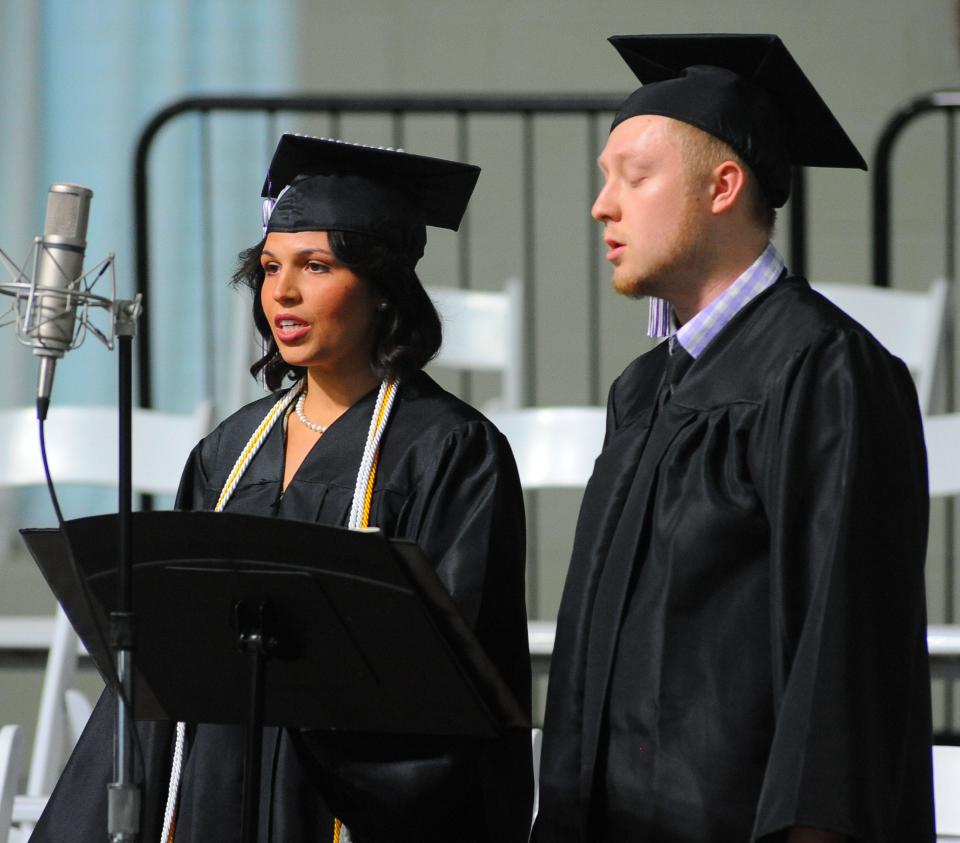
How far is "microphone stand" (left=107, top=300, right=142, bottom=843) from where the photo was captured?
177 cm

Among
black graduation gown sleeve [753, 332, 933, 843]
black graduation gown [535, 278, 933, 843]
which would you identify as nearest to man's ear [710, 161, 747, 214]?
black graduation gown [535, 278, 933, 843]

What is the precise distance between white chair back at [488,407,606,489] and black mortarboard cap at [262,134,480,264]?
118 cm

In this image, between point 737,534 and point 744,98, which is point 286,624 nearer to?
point 737,534

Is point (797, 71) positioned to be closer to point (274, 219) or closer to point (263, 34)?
point (274, 219)

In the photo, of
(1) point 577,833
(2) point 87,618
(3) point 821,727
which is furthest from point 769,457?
(2) point 87,618

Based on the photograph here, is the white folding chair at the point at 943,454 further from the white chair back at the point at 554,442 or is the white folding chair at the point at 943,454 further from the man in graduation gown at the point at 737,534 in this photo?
the man in graduation gown at the point at 737,534

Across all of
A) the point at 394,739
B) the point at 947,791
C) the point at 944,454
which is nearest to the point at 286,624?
the point at 394,739

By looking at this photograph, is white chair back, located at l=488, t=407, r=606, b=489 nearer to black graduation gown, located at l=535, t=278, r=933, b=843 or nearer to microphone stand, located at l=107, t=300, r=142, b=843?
black graduation gown, located at l=535, t=278, r=933, b=843

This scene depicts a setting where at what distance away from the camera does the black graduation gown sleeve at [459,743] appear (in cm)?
225

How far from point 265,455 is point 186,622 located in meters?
0.53

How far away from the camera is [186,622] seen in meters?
2.01

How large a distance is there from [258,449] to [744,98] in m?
0.88

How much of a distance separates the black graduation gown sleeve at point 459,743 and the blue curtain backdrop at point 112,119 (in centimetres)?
353

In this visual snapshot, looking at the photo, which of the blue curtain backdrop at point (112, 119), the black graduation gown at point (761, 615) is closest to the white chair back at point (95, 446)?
the blue curtain backdrop at point (112, 119)
